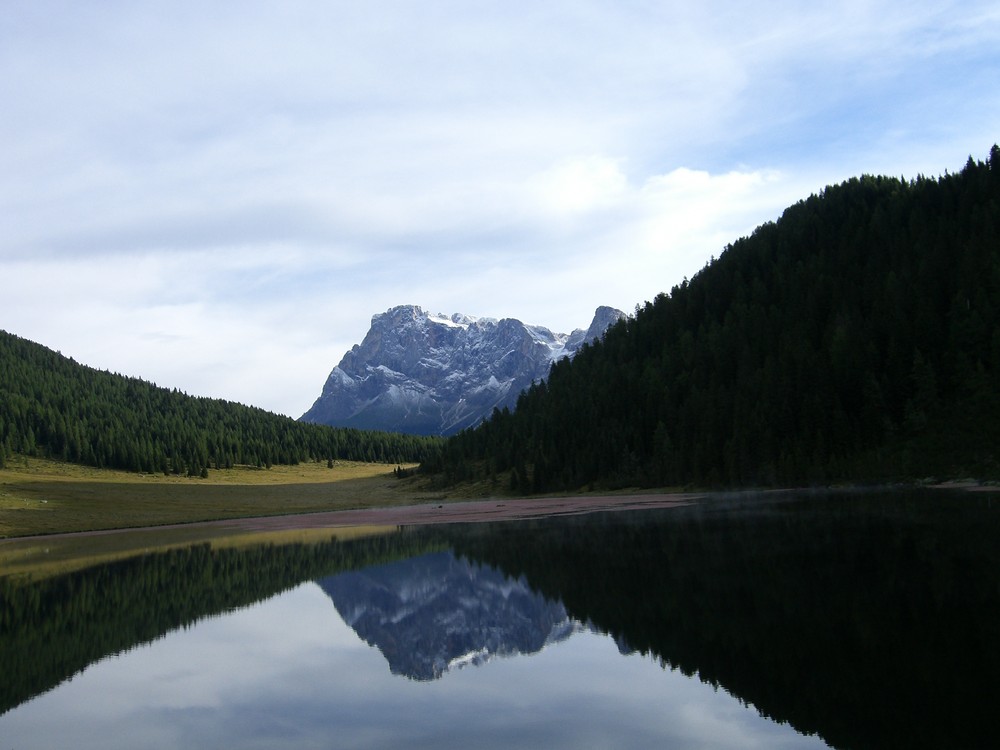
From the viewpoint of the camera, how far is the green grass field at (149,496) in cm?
9781

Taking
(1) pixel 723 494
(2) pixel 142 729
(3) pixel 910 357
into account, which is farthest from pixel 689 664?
(3) pixel 910 357

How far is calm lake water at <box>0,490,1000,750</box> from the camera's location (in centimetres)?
1527

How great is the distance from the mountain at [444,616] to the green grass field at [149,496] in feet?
213

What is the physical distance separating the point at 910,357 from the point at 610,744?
285 feet

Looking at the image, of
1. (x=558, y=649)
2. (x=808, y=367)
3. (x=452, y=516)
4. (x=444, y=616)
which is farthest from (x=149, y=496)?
(x=558, y=649)

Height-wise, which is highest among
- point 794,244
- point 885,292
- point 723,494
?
point 794,244

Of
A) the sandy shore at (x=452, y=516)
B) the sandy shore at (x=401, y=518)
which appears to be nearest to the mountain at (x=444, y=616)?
the sandy shore at (x=452, y=516)

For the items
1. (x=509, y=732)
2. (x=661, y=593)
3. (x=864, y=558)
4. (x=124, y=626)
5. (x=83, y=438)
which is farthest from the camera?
(x=83, y=438)

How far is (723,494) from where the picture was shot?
86.8 m

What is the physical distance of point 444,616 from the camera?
29438 mm

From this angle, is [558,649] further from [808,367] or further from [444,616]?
[808,367]

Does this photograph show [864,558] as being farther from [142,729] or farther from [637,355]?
[637,355]

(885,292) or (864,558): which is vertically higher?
(885,292)

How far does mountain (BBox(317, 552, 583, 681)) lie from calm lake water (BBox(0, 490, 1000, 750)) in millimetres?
132
